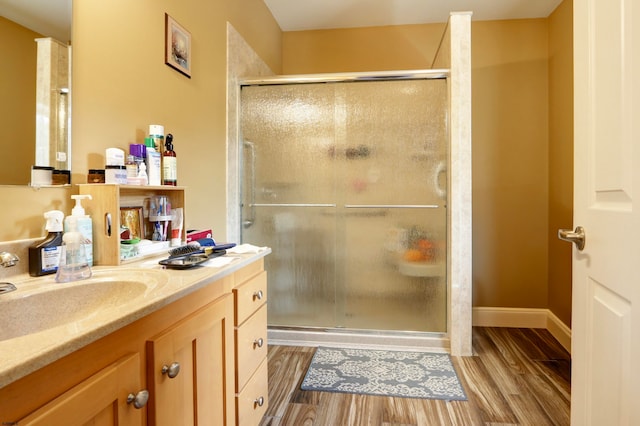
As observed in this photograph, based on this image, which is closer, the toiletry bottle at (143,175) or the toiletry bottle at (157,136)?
the toiletry bottle at (143,175)

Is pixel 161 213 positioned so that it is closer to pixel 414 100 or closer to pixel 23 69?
pixel 23 69

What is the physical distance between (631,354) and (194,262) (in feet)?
3.75

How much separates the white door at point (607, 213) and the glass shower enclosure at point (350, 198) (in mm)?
1216

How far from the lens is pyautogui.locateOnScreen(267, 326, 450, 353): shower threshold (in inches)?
88.3

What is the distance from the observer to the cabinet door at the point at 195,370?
0.76 meters

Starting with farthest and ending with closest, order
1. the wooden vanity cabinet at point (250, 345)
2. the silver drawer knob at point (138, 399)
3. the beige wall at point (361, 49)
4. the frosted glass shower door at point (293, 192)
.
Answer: the beige wall at point (361, 49) < the frosted glass shower door at point (293, 192) < the wooden vanity cabinet at point (250, 345) < the silver drawer knob at point (138, 399)

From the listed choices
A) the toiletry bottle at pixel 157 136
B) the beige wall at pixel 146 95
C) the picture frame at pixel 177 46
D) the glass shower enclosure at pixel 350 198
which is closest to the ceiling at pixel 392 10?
the beige wall at pixel 146 95

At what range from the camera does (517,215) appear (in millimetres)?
2736

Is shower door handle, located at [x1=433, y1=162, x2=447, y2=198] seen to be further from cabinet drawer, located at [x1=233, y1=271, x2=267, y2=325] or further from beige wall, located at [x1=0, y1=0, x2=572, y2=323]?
cabinet drawer, located at [x1=233, y1=271, x2=267, y2=325]

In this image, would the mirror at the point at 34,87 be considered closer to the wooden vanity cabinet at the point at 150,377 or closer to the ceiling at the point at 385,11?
the wooden vanity cabinet at the point at 150,377

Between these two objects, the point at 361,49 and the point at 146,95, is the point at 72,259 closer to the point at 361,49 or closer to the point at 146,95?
the point at 146,95

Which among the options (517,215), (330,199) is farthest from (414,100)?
(517,215)

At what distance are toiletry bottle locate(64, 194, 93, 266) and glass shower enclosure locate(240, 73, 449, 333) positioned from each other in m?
1.33

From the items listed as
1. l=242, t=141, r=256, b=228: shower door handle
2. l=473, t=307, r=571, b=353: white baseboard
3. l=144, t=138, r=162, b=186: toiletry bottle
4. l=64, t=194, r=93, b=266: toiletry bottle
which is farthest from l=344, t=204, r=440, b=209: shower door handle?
l=64, t=194, r=93, b=266: toiletry bottle
